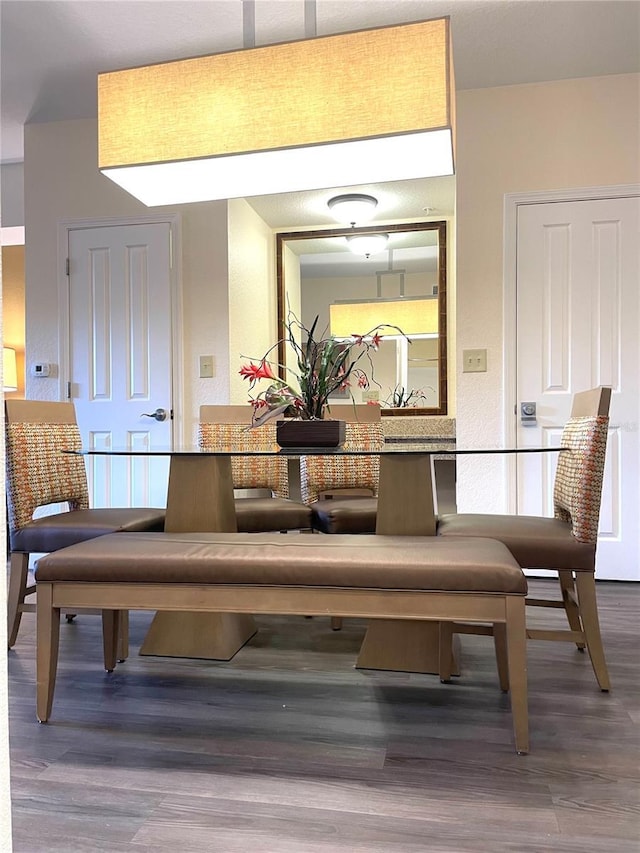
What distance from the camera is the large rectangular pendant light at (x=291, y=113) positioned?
1.82m

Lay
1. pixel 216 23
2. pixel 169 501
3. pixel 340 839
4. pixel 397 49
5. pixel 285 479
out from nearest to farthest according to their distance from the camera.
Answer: pixel 340 839, pixel 397 49, pixel 169 501, pixel 216 23, pixel 285 479

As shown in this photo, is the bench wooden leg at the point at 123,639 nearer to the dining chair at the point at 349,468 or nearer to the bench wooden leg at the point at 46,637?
the bench wooden leg at the point at 46,637

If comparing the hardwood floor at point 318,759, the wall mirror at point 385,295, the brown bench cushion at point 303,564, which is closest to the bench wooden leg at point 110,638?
the hardwood floor at point 318,759

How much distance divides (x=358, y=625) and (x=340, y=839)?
1.26m

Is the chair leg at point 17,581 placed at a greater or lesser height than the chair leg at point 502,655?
greater

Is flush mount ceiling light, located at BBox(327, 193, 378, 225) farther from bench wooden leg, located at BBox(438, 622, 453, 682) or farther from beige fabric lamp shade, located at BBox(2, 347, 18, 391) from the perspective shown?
bench wooden leg, located at BBox(438, 622, 453, 682)

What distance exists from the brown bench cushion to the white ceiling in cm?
186

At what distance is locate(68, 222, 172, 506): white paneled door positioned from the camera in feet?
11.2

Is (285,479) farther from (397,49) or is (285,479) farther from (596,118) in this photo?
(596,118)

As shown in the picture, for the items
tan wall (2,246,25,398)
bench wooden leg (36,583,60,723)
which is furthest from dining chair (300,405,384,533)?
tan wall (2,246,25,398)

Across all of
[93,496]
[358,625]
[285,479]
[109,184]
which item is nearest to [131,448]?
[93,496]

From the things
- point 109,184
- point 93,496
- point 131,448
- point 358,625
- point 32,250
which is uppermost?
point 109,184

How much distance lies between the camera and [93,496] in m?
3.51

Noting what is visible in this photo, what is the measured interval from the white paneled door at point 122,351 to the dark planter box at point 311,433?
1601 millimetres
